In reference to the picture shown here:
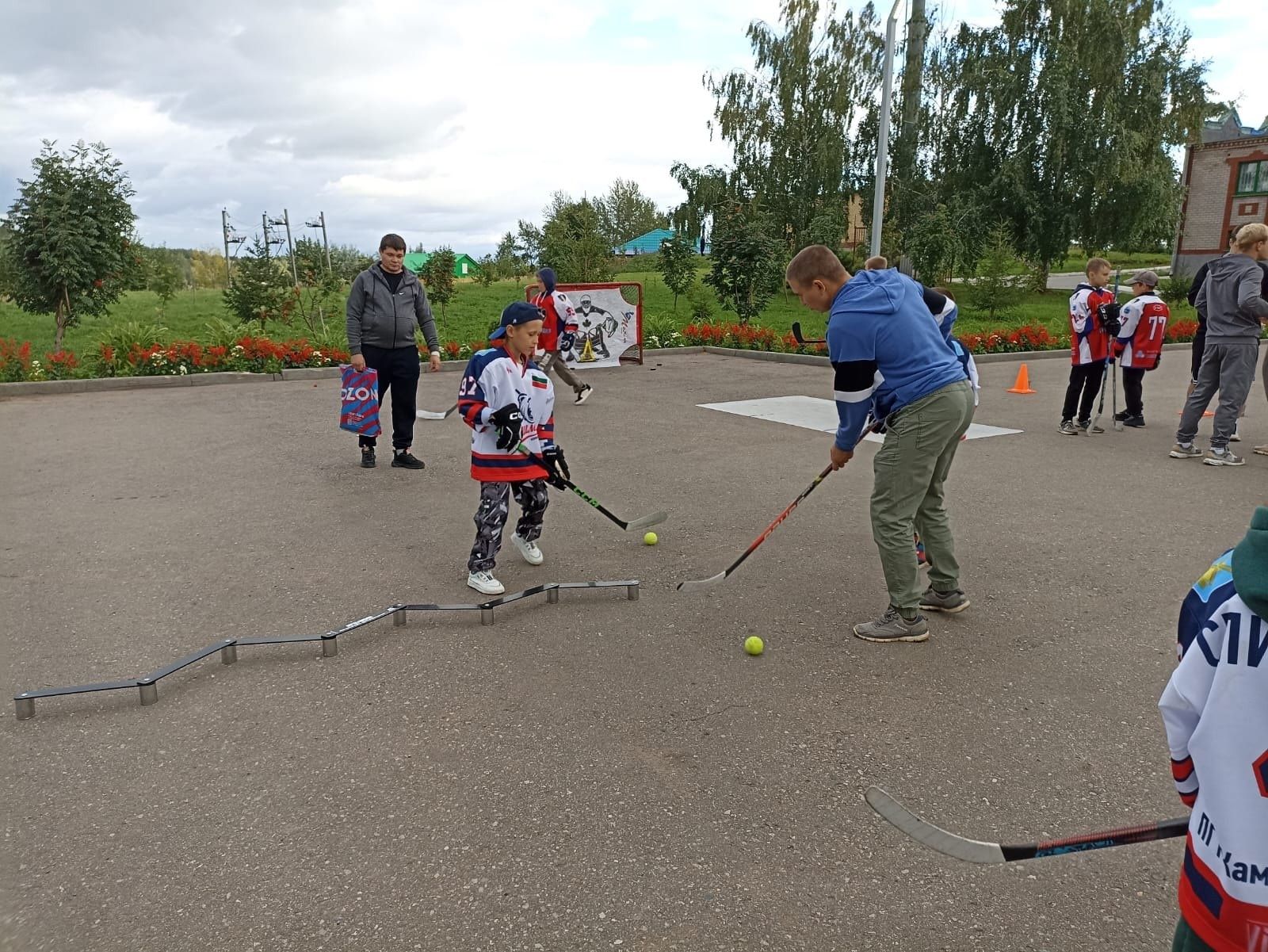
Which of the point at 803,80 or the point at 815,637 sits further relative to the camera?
the point at 803,80

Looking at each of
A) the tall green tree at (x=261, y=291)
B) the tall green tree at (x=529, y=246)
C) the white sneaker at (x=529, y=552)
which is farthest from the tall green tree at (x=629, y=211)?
the white sneaker at (x=529, y=552)

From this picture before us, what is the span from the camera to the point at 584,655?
4371 millimetres

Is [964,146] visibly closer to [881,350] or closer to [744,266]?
[744,266]

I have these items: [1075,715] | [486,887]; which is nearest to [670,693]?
[486,887]

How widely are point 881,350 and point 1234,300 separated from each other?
5896 mm

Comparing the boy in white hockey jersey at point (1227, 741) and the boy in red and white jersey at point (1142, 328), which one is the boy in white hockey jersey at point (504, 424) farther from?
the boy in red and white jersey at point (1142, 328)

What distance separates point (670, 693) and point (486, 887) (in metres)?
1.43

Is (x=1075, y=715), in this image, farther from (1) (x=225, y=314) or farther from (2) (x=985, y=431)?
(1) (x=225, y=314)

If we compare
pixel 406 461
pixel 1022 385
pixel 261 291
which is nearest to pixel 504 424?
pixel 406 461

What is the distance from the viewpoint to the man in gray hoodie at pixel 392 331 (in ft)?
27.2

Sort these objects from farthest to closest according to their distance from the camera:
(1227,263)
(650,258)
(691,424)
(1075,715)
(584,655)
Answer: (650,258) → (691,424) → (1227,263) → (584,655) → (1075,715)

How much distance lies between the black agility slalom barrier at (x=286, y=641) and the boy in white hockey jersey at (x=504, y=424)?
361 millimetres

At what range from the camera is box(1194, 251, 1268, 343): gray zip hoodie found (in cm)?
800

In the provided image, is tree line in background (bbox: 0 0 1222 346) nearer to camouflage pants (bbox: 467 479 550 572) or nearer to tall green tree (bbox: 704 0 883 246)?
tall green tree (bbox: 704 0 883 246)
